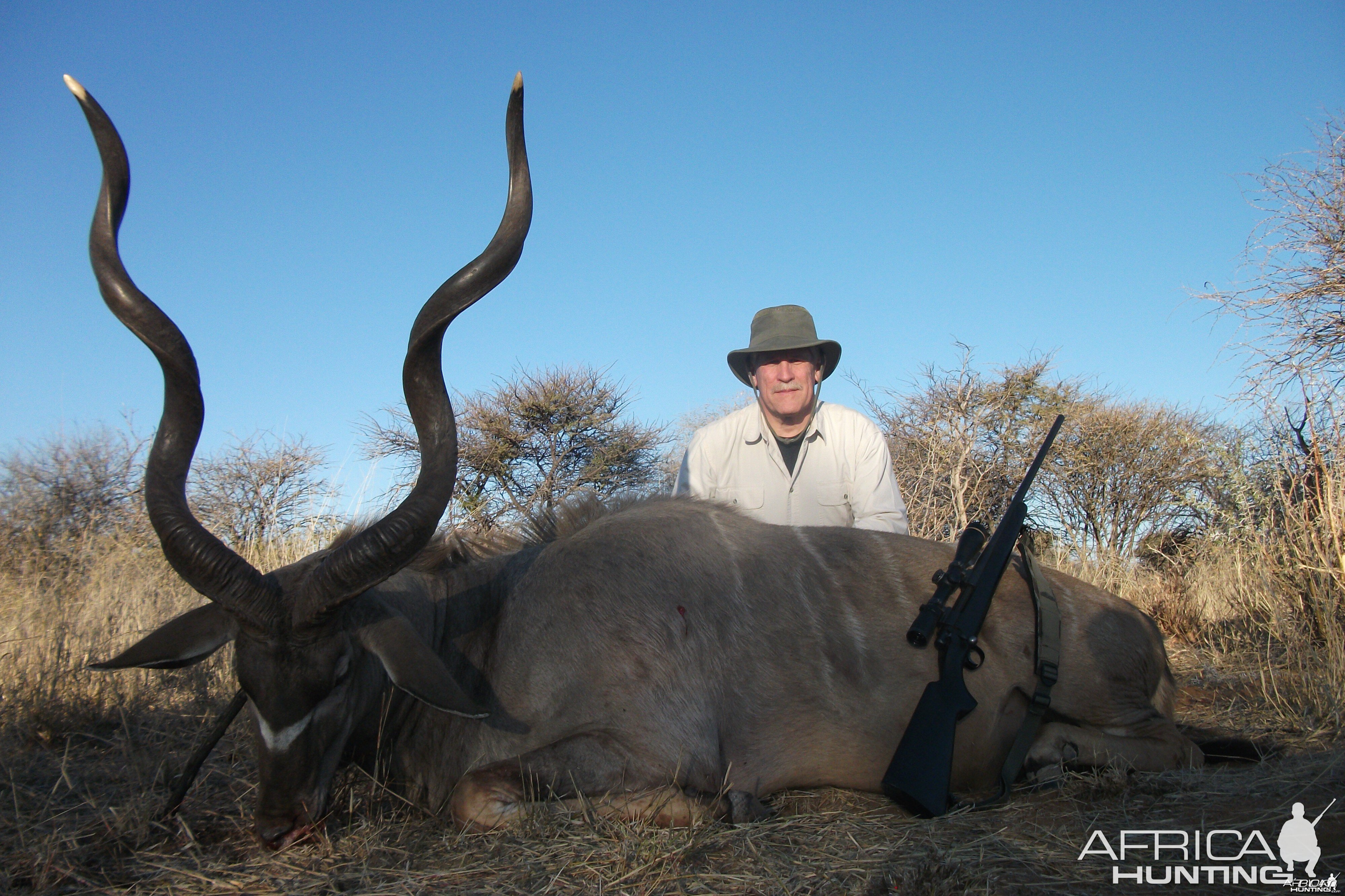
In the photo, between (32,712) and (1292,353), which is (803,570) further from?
(1292,353)

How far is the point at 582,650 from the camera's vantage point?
136 inches

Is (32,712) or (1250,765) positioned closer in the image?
(1250,765)

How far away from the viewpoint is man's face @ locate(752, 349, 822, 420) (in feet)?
19.7

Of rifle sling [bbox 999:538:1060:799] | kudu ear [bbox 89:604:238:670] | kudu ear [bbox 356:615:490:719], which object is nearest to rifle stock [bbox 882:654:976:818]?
rifle sling [bbox 999:538:1060:799]

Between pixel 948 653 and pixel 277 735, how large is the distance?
2.57 metres

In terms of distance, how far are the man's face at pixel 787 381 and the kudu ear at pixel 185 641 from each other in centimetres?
382

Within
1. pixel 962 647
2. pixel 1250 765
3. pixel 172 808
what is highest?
pixel 962 647

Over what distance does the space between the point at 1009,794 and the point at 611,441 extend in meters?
13.9

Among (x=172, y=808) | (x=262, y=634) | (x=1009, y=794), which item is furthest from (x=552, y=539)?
(x=1009, y=794)

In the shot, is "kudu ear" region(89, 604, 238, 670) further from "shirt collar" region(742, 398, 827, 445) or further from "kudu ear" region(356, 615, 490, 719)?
"shirt collar" region(742, 398, 827, 445)

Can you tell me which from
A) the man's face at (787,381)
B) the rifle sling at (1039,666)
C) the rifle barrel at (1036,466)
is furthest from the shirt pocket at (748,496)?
the rifle sling at (1039,666)

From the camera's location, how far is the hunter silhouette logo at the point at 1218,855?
99.7 inches

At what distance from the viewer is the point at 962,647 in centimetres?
375

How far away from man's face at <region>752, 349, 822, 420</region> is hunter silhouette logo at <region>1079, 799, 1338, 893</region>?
3.50 meters
